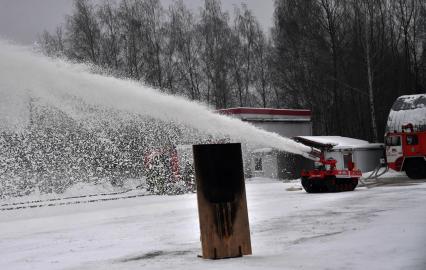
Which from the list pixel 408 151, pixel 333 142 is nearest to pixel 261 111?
pixel 333 142

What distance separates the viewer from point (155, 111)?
1123cm

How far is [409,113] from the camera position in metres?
28.3

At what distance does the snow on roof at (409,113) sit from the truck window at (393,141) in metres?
2.73

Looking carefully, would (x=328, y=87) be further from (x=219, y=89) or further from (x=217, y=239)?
(x=217, y=239)

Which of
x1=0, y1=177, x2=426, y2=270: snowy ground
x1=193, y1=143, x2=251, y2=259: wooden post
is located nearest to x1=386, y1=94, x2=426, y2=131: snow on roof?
x1=0, y1=177, x2=426, y2=270: snowy ground

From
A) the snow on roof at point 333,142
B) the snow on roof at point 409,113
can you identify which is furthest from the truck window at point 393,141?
the snow on roof at point 333,142

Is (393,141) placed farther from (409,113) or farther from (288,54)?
(288,54)

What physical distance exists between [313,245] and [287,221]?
133 inches

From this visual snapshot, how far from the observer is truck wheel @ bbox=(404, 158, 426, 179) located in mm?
24688

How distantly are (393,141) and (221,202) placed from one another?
779 inches

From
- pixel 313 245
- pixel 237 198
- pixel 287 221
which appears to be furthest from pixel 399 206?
pixel 237 198

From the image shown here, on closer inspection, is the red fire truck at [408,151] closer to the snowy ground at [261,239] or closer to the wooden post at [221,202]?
the snowy ground at [261,239]

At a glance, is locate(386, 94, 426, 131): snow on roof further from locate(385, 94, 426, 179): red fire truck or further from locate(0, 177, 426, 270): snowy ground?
locate(0, 177, 426, 270): snowy ground

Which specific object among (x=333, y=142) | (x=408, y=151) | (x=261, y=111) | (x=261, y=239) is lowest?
(x=261, y=239)
